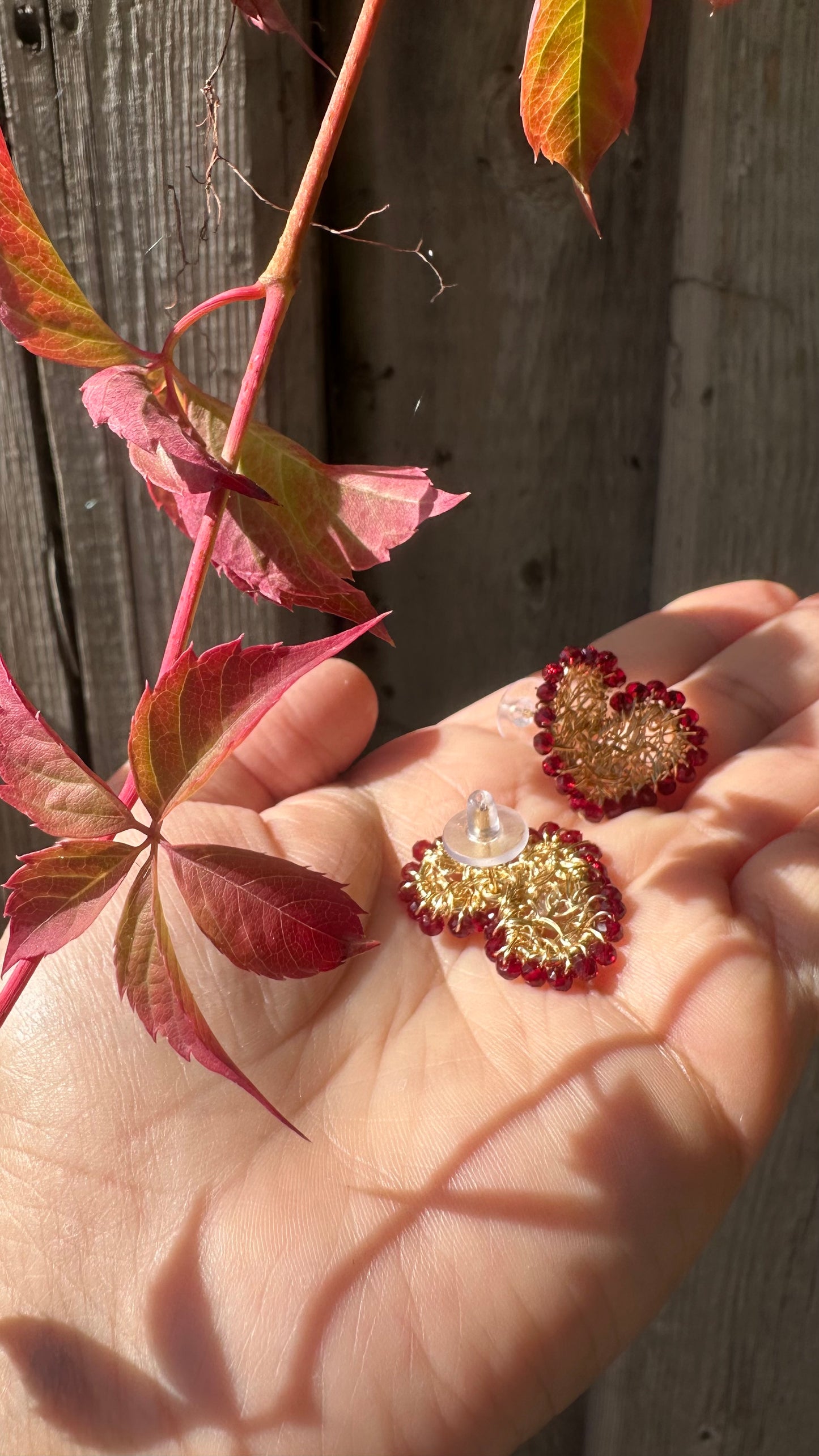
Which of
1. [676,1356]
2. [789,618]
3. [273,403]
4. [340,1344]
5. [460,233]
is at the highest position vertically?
[460,233]

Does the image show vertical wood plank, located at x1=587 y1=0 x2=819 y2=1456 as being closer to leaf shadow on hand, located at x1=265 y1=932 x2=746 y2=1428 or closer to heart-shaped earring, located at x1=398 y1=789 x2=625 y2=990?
heart-shaped earring, located at x1=398 y1=789 x2=625 y2=990

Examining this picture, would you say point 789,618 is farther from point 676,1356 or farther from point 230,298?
point 676,1356

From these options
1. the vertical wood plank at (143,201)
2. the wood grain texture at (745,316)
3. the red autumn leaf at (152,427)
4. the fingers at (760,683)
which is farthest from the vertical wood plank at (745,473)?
the red autumn leaf at (152,427)

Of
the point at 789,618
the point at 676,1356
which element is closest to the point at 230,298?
the point at 789,618

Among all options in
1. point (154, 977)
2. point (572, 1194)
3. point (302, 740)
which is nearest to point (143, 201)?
point (302, 740)

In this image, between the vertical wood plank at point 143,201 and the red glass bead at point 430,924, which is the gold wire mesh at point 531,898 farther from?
the vertical wood plank at point 143,201

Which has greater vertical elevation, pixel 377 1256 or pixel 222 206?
pixel 222 206
